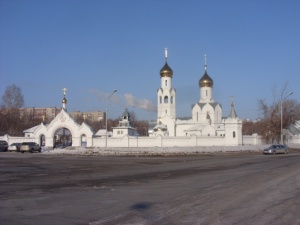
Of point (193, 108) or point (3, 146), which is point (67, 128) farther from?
point (193, 108)

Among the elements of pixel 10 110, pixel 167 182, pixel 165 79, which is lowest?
pixel 167 182

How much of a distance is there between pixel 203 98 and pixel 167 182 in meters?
68.8

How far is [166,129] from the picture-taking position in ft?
236

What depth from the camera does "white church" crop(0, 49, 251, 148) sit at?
194ft

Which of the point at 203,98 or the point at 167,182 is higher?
the point at 203,98

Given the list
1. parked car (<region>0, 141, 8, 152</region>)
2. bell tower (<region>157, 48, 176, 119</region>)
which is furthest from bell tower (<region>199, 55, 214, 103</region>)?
parked car (<region>0, 141, 8, 152</region>)

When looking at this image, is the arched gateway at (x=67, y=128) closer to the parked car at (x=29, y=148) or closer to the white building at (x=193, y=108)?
the parked car at (x=29, y=148)

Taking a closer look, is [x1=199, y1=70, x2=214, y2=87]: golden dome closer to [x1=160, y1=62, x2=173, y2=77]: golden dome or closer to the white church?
the white church

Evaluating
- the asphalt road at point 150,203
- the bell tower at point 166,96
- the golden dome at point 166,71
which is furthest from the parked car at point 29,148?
the golden dome at point 166,71

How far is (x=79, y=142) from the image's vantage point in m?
59.6

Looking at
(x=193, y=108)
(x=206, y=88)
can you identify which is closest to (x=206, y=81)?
(x=206, y=88)

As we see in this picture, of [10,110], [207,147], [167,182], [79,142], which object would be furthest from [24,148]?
[167,182]

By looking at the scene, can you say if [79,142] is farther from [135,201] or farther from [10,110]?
[135,201]

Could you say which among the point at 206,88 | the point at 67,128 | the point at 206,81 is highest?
the point at 206,81
